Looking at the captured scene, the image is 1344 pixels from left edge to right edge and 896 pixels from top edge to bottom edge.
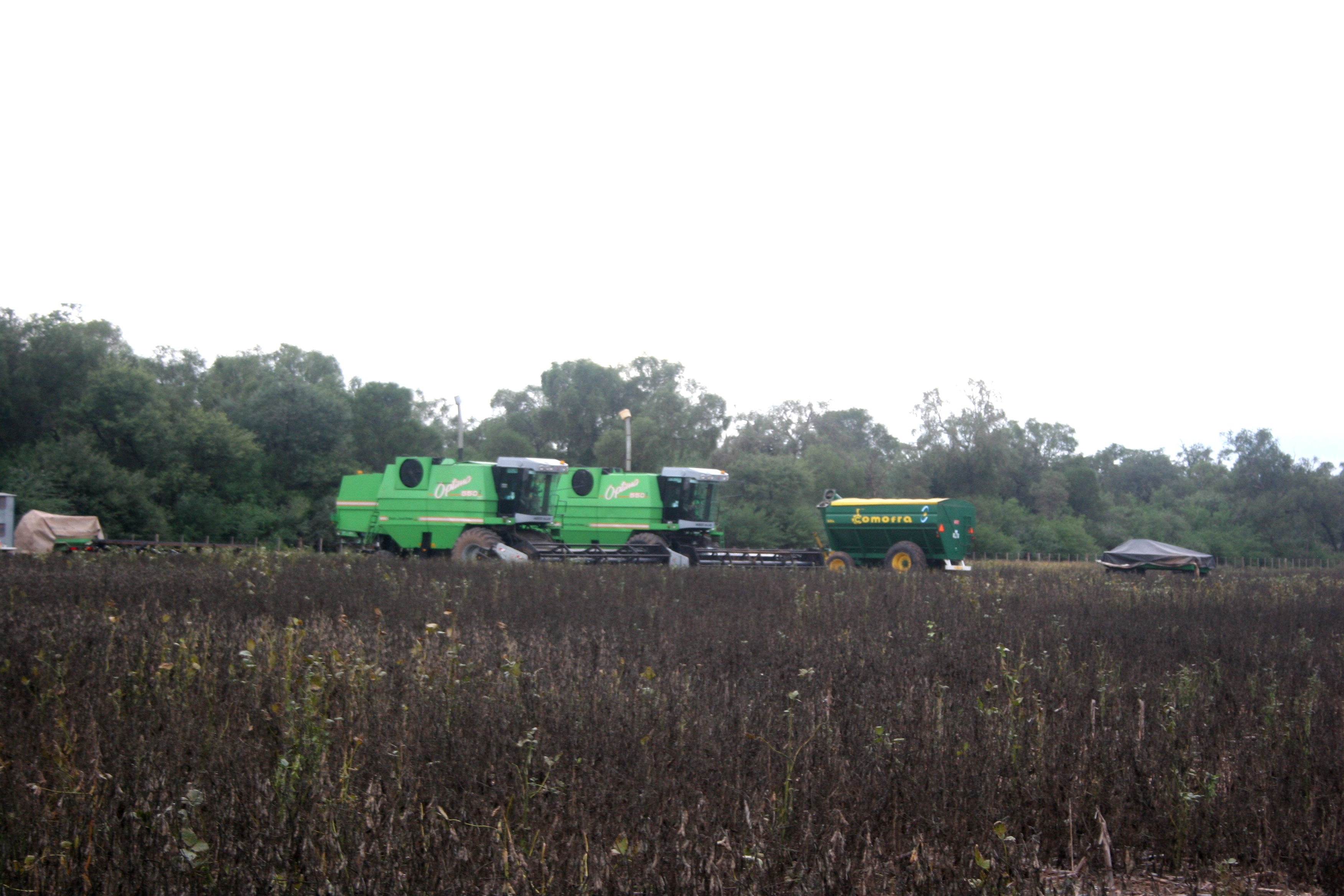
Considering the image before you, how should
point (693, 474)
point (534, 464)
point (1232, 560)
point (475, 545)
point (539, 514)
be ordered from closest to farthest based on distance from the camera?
1. point (475, 545)
2. point (534, 464)
3. point (539, 514)
4. point (693, 474)
5. point (1232, 560)

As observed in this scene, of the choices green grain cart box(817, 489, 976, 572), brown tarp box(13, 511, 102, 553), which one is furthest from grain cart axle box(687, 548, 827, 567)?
brown tarp box(13, 511, 102, 553)

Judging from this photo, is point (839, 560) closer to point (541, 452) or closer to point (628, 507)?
point (628, 507)

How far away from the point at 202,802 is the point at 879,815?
2.53 metres

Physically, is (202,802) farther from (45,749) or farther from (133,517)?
(133,517)

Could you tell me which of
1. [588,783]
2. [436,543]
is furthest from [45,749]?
[436,543]

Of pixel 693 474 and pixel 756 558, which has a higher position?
pixel 693 474

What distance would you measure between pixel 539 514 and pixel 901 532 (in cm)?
833

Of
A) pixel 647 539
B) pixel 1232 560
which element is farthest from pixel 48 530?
pixel 1232 560

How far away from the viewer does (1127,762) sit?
4.64 m

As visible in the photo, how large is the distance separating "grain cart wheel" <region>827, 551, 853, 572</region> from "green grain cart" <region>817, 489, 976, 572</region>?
0.06 feet

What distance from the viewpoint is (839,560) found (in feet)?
74.3

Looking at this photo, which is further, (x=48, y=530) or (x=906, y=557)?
(x=906, y=557)

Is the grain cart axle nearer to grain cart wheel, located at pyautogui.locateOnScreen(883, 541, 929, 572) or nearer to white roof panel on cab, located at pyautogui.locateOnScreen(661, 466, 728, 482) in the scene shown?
grain cart wheel, located at pyautogui.locateOnScreen(883, 541, 929, 572)

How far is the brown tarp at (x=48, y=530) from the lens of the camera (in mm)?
21250
